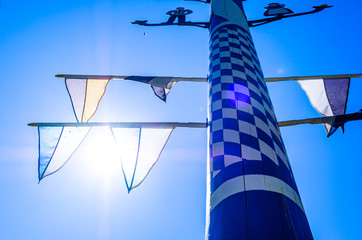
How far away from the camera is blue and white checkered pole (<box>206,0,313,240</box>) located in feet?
4.83

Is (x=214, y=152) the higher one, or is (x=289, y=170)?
(x=214, y=152)

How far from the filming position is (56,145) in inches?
116

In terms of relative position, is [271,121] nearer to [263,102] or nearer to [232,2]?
[263,102]

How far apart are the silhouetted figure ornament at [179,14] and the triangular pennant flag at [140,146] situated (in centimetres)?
316

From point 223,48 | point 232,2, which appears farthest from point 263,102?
point 232,2

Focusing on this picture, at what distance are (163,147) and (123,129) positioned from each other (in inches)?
20.9

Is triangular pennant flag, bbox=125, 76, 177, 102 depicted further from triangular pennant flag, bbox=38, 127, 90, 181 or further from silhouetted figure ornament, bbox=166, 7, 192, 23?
silhouetted figure ornament, bbox=166, 7, 192, 23

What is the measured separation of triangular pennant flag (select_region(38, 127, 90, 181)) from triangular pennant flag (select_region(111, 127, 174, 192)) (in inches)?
19.3

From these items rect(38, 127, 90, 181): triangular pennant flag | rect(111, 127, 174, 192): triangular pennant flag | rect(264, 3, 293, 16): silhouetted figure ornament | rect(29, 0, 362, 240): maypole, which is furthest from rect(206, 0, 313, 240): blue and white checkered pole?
rect(264, 3, 293, 16): silhouetted figure ornament

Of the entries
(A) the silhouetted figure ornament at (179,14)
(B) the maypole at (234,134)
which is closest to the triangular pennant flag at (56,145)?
(B) the maypole at (234,134)

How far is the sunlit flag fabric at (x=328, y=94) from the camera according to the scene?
339cm

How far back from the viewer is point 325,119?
8.75 ft

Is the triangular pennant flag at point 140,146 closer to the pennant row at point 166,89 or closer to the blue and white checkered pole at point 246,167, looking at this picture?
the blue and white checkered pole at point 246,167

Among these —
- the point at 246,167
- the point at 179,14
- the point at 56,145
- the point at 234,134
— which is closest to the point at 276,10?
the point at 179,14
